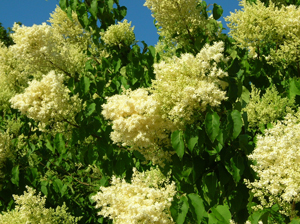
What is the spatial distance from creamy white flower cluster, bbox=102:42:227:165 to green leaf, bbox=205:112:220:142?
0.09m

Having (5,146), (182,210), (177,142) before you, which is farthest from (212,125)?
(5,146)

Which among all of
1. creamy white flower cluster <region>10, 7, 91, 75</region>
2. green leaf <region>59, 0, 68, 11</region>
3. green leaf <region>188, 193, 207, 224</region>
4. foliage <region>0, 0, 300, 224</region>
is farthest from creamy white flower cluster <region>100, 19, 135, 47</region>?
green leaf <region>188, 193, 207, 224</region>

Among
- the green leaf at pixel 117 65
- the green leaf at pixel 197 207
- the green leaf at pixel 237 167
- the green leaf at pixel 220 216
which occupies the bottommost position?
the green leaf at pixel 220 216

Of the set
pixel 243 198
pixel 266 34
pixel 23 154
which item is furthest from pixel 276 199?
pixel 23 154

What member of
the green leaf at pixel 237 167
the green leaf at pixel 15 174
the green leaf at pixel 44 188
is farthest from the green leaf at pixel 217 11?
the green leaf at pixel 15 174

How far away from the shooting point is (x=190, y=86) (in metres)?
2.39

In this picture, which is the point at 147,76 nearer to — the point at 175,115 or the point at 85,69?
the point at 85,69

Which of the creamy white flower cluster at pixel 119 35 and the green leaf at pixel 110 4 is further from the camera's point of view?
the green leaf at pixel 110 4

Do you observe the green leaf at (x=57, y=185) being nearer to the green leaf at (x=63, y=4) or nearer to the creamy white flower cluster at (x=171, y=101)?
the creamy white flower cluster at (x=171, y=101)

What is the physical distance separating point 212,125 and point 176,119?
27 centimetres

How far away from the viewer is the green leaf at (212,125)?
239cm

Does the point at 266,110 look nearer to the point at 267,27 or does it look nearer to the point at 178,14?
the point at 267,27

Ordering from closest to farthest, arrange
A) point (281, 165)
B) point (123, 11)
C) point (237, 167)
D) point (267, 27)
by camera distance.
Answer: point (281, 165) < point (237, 167) < point (267, 27) < point (123, 11)

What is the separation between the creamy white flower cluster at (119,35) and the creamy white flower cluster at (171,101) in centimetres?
193
